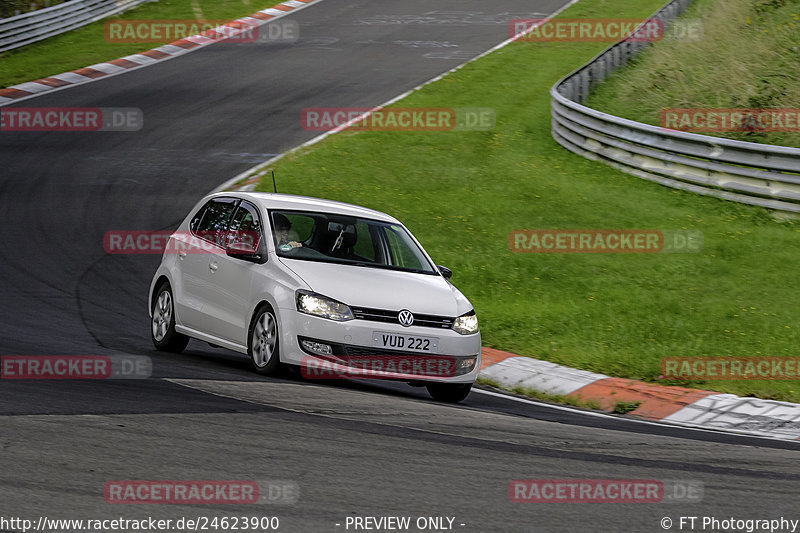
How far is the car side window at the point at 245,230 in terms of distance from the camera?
32.3ft

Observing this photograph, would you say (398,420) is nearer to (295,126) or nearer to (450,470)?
(450,470)

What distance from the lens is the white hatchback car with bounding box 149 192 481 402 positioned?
29.2 ft

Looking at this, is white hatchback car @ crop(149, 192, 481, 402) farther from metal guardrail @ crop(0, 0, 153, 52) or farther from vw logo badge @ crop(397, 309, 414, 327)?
metal guardrail @ crop(0, 0, 153, 52)

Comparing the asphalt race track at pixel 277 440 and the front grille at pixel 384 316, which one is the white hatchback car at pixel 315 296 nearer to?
the front grille at pixel 384 316

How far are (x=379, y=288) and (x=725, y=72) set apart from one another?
17.2 m

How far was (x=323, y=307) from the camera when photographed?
891cm

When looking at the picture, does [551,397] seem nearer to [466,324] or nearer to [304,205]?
[466,324]

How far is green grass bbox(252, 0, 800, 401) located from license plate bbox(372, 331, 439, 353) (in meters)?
2.52

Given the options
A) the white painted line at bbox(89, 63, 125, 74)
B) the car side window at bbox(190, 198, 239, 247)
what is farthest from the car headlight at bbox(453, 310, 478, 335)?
the white painted line at bbox(89, 63, 125, 74)

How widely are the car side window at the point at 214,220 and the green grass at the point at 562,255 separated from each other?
3.17 m

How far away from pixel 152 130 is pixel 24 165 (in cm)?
379

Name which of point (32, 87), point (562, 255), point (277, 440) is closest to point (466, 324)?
point (277, 440)

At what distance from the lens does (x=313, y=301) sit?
8.93m

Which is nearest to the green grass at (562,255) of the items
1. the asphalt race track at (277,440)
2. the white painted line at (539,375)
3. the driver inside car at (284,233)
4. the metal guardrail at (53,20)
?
the white painted line at (539,375)
